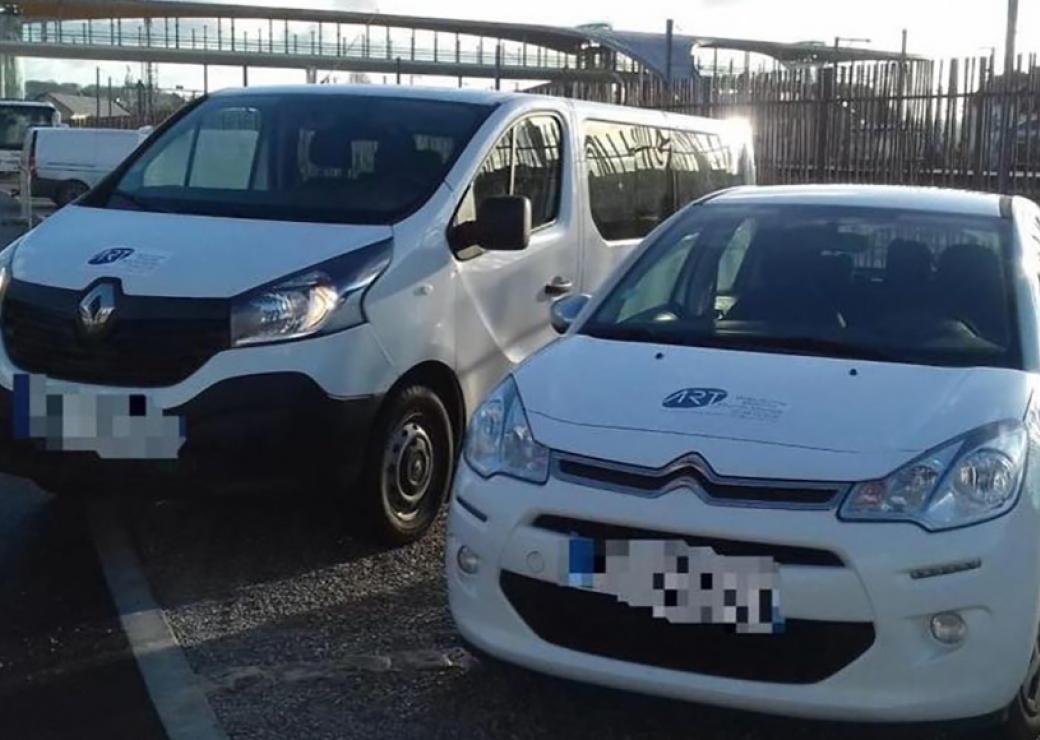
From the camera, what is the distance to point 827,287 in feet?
15.2

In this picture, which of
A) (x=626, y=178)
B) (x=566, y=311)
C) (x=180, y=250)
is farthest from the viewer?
(x=626, y=178)

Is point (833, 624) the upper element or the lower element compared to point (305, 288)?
lower

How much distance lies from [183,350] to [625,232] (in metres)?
3.00

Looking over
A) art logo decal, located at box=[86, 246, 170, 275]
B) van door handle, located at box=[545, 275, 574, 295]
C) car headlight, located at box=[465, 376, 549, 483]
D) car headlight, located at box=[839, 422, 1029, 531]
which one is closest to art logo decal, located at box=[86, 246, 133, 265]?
art logo decal, located at box=[86, 246, 170, 275]

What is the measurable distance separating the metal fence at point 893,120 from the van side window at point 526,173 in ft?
23.0

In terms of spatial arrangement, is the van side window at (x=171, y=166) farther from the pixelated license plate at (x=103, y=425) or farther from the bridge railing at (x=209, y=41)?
the bridge railing at (x=209, y=41)

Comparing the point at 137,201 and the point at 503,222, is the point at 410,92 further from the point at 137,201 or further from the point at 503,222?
the point at 137,201

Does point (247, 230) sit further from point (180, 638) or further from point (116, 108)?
point (116, 108)

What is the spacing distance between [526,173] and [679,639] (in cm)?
336

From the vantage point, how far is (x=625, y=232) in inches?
286

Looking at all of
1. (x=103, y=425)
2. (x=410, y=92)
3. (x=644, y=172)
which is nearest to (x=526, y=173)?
(x=410, y=92)

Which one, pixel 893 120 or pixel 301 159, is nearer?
pixel 301 159

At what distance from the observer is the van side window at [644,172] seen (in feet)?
23.0

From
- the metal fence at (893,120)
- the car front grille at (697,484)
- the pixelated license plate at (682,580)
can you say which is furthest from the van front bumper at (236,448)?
the metal fence at (893,120)
